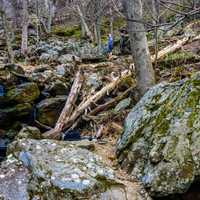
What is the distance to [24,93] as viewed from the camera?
446 inches

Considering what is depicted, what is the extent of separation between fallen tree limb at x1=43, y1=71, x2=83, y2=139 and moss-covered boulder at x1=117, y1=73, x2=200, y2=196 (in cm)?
264

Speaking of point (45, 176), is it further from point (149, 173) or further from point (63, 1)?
point (63, 1)

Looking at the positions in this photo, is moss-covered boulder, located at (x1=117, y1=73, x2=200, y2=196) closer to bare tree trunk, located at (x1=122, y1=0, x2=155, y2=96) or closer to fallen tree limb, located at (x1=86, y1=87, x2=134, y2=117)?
bare tree trunk, located at (x1=122, y1=0, x2=155, y2=96)

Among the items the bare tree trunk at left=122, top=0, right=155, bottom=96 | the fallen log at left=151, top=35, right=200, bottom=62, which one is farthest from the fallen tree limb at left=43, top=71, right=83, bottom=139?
the fallen log at left=151, top=35, right=200, bottom=62

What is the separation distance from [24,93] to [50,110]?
3.84ft

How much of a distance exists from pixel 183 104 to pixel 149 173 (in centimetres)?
139

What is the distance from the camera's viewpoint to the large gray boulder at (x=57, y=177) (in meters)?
5.40

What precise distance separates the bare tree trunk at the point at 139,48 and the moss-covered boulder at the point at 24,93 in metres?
3.83

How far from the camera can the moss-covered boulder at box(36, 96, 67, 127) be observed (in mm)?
10467

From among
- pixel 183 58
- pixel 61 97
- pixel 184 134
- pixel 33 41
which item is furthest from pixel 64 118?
pixel 33 41

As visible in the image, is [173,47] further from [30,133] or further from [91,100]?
[30,133]

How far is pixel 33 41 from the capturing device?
28.4 meters

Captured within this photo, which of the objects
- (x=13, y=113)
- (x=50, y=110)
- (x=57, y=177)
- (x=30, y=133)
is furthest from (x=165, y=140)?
(x=13, y=113)

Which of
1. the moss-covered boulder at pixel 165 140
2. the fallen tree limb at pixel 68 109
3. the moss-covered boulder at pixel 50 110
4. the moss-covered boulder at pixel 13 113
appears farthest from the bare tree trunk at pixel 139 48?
the moss-covered boulder at pixel 13 113
